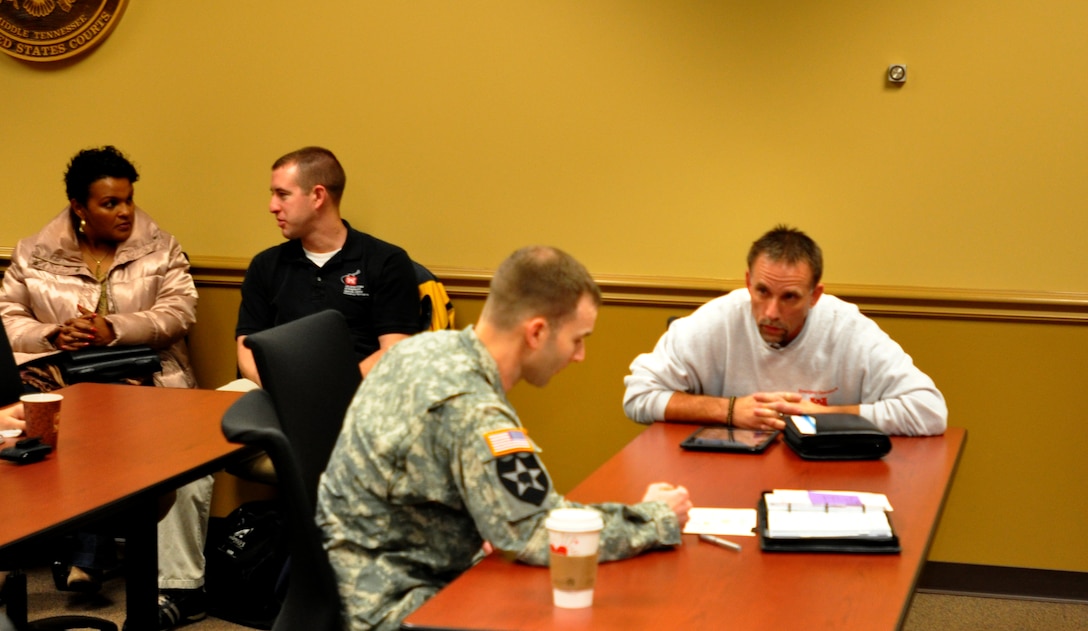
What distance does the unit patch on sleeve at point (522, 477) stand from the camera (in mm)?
1869

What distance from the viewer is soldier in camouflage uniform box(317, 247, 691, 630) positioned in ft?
6.19

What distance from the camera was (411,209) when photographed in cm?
470

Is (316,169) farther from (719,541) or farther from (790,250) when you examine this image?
(719,541)

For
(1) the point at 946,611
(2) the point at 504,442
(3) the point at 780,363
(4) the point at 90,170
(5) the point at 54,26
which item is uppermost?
(5) the point at 54,26

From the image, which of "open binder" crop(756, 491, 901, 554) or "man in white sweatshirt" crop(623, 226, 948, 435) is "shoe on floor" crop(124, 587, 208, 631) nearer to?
"man in white sweatshirt" crop(623, 226, 948, 435)

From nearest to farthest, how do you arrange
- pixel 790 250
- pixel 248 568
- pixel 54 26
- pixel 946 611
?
pixel 790 250 → pixel 248 568 → pixel 946 611 → pixel 54 26

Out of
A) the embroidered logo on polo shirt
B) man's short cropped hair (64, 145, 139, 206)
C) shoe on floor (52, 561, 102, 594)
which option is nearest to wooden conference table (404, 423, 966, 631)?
the embroidered logo on polo shirt

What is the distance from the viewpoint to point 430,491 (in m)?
1.96

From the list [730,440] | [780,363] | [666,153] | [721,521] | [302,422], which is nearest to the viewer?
A: [721,521]

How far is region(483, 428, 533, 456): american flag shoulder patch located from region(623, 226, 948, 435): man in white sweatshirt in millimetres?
1257

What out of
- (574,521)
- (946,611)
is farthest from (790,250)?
(946,611)

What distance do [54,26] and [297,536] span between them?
3.77 m

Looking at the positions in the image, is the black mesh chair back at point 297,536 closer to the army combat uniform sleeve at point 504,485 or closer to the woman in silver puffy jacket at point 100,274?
the army combat uniform sleeve at point 504,485

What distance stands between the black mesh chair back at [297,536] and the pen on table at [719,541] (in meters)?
0.66
